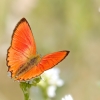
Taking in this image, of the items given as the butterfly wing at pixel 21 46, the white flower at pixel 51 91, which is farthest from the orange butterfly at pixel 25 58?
the white flower at pixel 51 91

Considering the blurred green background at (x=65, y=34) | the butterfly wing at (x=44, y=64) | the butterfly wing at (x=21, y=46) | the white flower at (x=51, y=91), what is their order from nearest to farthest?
the butterfly wing at (x=44, y=64) < the butterfly wing at (x=21, y=46) < the white flower at (x=51, y=91) < the blurred green background at (x=65, y=34)

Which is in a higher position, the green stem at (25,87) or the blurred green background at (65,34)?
the blurred green background at (65,34)

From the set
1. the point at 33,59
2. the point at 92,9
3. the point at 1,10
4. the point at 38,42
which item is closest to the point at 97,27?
the point at 92,9

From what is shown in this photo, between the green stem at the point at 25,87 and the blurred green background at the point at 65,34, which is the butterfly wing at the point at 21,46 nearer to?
the green stem at the point at 25,87

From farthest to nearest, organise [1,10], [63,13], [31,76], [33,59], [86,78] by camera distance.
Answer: [63,13] → [1,10] → [86,78] → [33,59] → [31,76]

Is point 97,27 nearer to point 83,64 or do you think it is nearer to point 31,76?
point 83,64

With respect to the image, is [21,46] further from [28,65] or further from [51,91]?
A: [51,91]

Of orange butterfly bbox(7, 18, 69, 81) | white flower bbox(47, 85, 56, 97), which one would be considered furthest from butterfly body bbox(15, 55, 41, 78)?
white flower bbox(47, 85, 56, 97)

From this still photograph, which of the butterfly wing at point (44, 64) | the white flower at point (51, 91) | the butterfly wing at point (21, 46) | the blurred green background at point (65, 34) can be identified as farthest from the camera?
the blurred green background at point (65, 34)
